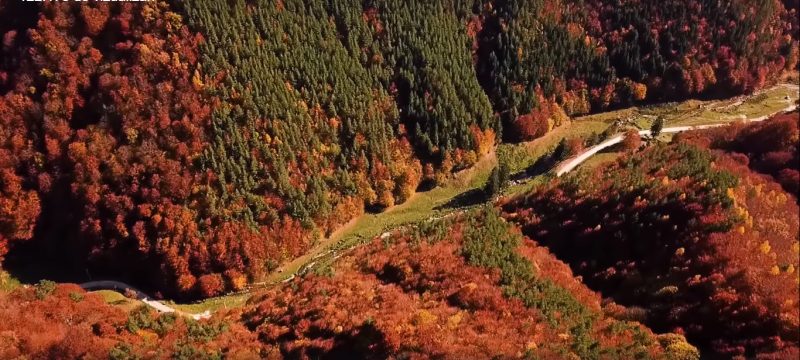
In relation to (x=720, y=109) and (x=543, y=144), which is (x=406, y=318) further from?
(x=720, y=109)

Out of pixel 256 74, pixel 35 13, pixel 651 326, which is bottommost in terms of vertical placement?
pixel 651 326

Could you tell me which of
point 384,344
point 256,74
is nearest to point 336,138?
point 256,74

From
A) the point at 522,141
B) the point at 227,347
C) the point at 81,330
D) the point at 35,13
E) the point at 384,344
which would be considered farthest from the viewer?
the point at 522,141

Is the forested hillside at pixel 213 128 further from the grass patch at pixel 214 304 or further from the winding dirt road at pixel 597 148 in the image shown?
the winding dirt road at pixel 597 148

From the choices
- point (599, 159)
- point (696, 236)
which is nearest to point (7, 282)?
point (696, 236)

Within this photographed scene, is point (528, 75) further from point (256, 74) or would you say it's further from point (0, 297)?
point (0, 297)

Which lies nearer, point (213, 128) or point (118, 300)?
point (118, 300)
